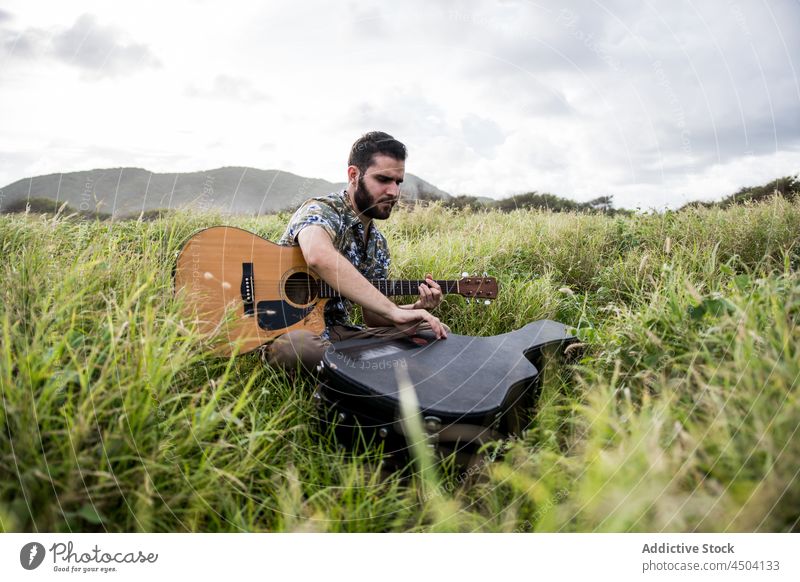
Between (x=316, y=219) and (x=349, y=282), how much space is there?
387 mm

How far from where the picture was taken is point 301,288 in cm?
241

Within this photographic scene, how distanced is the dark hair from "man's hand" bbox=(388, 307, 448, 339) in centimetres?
75

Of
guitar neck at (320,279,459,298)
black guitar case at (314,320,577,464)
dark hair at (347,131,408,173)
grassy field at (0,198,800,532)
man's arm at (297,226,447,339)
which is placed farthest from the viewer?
guitar neck at (320,279,459,298)

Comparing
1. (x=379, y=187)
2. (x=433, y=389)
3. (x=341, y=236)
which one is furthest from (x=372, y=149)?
(x=433, y=389)

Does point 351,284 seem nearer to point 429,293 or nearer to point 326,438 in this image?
point 429,293

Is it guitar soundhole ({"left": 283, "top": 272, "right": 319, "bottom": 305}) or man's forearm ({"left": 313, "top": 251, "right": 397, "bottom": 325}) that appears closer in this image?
man's forearm ({"left": 313, "top": 251, "right": 397, "bottom": 325})

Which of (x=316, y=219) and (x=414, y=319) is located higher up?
(x=316, y=219)

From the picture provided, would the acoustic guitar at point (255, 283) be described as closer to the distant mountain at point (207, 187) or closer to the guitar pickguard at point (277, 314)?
the guitar pickguard at point (277, 314)

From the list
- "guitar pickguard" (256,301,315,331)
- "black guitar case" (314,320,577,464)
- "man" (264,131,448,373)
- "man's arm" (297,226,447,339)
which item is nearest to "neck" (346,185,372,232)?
"man" (264,131,448,373)

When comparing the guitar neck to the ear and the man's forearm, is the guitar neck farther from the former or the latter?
the ear

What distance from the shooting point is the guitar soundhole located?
2379 mm

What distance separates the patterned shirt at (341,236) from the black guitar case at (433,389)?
50cm

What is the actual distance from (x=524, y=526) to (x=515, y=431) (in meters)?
0.57

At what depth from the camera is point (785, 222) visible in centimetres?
211
